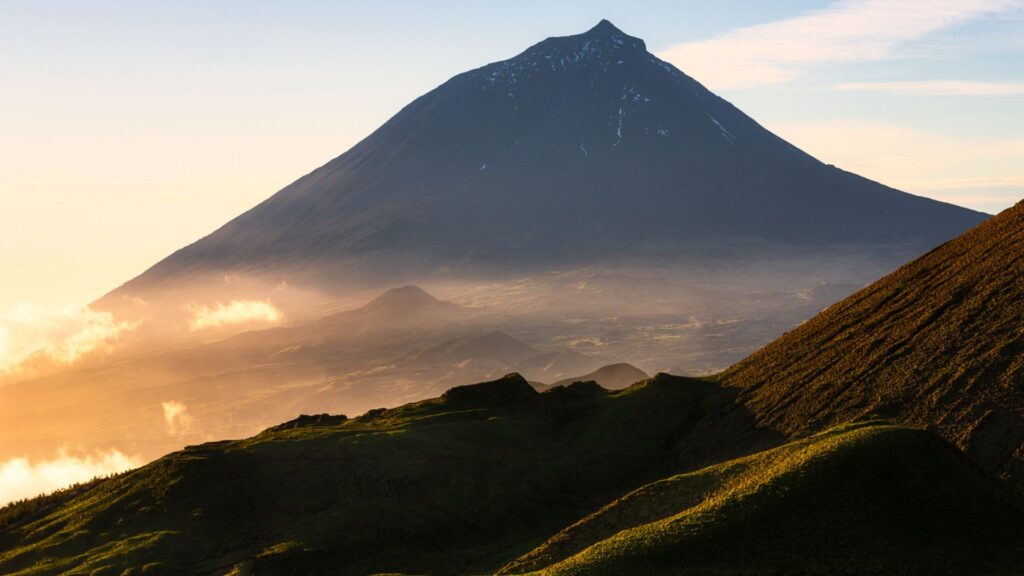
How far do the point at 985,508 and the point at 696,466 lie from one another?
2232 cm

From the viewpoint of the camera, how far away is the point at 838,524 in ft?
138

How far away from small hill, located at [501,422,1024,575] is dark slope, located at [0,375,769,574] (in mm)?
10044

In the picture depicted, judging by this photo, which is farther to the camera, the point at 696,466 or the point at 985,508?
the point at 696,466

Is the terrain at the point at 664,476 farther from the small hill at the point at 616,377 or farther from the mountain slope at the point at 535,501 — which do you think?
the small hill at the point at 616,377

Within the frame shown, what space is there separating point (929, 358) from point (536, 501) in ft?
83.5

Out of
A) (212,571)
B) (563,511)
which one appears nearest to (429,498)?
(563,511)

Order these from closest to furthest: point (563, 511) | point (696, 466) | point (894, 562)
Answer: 1. point (894, 562)
2. point (563, 511)
3. point (696, 466)

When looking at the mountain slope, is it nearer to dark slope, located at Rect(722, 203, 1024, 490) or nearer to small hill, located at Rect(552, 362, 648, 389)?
dark slope, located at Rect(722, 203, 1024, 490)

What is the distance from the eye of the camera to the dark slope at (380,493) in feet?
178

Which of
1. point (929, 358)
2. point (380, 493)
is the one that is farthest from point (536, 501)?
point (929, 358)

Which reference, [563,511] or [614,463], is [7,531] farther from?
[614,463]

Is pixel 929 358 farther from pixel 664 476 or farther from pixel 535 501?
pixel 535 501

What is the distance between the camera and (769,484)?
1762 inches

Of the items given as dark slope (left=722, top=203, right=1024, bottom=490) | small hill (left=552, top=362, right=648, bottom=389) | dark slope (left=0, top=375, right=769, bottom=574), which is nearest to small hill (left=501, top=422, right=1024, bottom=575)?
dark slope (left=722, top=203, right=1024, bottom=490)
